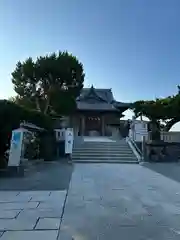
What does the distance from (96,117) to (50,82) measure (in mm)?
6595

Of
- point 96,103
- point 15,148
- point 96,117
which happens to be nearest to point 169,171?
point 15,148

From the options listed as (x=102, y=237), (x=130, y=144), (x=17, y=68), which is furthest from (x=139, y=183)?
(x=17, y=68)

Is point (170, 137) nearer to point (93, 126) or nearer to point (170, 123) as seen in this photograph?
point (170, 123)

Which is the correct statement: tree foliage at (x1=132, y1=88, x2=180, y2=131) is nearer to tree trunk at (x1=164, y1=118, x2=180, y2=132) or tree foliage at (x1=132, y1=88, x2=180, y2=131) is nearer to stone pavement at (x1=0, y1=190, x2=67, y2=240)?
tree trunk at (x1=164, y1=118, x2=180, y2=132)

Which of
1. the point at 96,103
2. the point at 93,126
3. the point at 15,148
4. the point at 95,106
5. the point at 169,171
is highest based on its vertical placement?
the point at 96,103

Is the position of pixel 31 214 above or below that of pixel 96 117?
below

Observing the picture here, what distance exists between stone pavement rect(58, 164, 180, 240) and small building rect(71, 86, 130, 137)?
69.4ft

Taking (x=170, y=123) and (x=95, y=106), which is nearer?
(x=170, y=123)

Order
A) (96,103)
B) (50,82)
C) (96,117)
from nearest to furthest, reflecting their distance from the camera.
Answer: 1. (50,82)
2. (96,117)
3. (96,103)

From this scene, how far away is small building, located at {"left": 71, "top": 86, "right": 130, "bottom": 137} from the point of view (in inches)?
1109

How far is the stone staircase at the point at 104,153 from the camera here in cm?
1343

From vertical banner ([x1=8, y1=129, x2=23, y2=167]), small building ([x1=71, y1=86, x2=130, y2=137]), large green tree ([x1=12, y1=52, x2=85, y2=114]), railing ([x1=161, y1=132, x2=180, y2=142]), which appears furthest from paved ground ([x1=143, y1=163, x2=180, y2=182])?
small building ([x1=71, y1=86, x2=130, y2=137])

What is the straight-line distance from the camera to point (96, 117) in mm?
29297

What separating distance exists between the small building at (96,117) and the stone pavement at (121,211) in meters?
21.1
